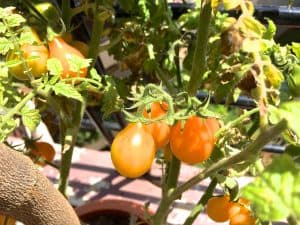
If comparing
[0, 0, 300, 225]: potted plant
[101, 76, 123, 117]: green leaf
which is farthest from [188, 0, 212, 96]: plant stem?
[101, 76, 123, 117]: green leaf

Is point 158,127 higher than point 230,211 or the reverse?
higher

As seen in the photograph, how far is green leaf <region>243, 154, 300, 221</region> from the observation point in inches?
15.2

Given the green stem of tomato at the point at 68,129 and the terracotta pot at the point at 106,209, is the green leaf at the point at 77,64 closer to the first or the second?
the green stem of tomato at the point at 68,129

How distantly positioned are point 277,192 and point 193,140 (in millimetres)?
235

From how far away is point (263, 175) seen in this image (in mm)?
417

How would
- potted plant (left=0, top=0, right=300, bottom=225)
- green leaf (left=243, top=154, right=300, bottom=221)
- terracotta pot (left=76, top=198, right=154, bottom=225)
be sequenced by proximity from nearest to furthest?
green leaf (left=243, top=154, right=300, bottom=221)
potted plant (left=0, top=0, right=300, bottom=225)
terracotta pot (left=76, top=198, right=154, bottom=225)

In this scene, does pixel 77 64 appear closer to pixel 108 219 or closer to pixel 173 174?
pixel 173 174

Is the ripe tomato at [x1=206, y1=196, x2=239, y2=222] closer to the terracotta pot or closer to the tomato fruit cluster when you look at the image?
the tomato fruit cluster

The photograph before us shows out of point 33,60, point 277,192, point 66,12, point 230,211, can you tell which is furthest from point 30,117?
point 277,192

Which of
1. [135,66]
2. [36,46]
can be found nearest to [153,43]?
[135,66]

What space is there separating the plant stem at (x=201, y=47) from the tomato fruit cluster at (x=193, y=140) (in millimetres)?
49

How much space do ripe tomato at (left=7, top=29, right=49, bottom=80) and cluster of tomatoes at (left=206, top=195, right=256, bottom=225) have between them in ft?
0.94

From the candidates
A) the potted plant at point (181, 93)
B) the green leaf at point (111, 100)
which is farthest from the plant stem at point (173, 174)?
the green leaf at point (111, 100)

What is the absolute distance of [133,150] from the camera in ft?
2.11
